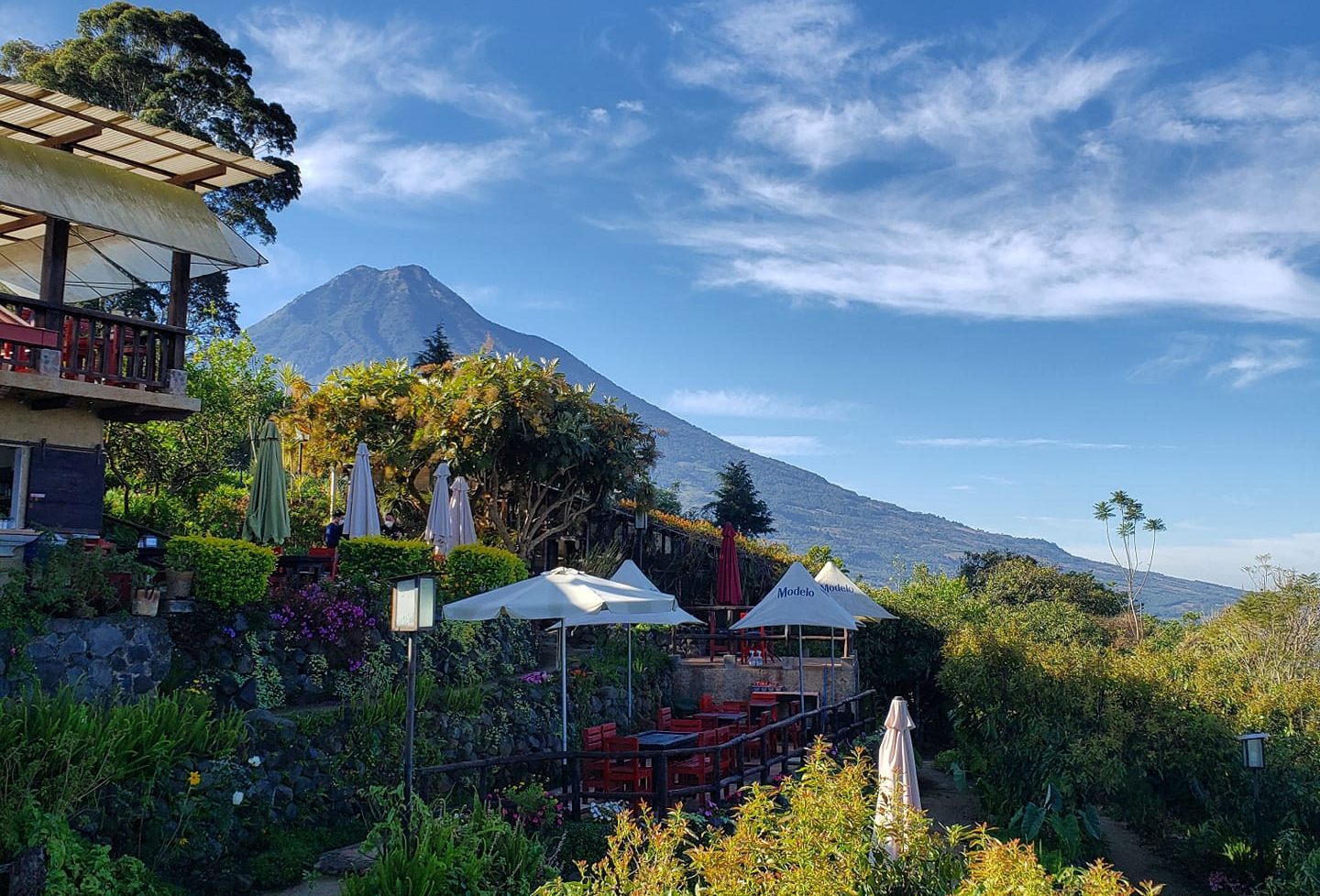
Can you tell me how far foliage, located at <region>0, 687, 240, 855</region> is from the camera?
26.1ft

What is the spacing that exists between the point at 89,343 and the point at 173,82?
19776mm

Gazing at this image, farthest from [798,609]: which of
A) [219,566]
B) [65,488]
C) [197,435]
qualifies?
[197,435]

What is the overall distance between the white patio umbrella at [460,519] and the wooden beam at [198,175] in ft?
19.8

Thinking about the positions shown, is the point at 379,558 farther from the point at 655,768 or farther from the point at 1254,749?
the point at 1254,749

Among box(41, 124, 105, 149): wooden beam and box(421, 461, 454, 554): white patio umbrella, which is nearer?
box(41, 124, 105, 149): wooden beam

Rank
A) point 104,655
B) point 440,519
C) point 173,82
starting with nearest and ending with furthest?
point 104,655
point 440,519
point 173,82

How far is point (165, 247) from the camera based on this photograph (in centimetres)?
1321

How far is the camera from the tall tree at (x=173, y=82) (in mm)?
27672

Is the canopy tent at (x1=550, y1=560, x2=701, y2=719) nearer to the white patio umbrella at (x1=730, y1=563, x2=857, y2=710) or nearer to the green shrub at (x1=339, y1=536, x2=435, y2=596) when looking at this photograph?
the white patio umbrella at (x1=730, y1=563, x2=857, y2=710)

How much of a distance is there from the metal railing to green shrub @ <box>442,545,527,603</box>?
3161 millimetres

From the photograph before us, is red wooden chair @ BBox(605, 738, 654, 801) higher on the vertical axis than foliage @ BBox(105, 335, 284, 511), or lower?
lower

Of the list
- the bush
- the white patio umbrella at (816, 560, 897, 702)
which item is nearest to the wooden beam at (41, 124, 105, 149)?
the bush

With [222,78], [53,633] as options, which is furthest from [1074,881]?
[222,78]

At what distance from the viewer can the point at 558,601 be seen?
11547mm
